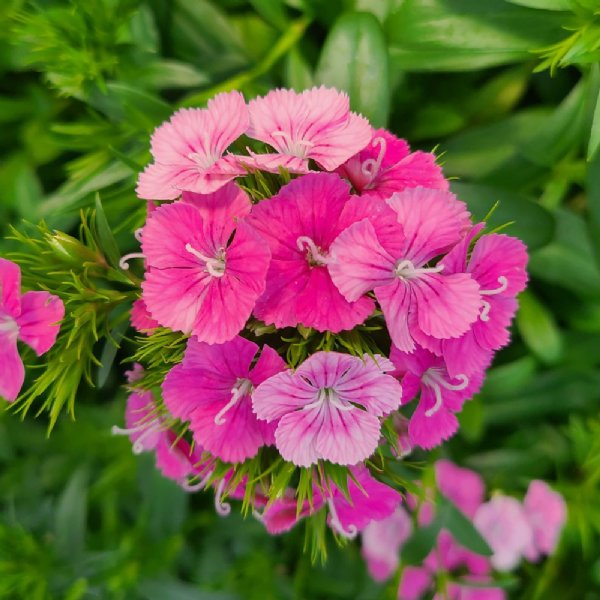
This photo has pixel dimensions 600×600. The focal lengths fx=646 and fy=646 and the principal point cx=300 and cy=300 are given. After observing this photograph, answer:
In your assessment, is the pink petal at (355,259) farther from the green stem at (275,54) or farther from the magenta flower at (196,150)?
the green stem at (275,54)

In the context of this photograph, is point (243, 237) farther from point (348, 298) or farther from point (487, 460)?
point (487, 460)

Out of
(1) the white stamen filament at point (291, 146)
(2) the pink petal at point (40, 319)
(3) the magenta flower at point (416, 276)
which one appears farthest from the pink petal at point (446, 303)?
(2) the pink petal at point (40, 319)

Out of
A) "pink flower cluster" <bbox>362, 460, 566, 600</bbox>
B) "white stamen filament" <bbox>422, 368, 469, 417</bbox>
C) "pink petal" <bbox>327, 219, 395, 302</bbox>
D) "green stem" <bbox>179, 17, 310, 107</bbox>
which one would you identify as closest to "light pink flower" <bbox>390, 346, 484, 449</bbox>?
"white stamen filament" <bbox>422, 368, 469, 417</bbox>

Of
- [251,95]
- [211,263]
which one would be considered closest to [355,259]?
[211,263]

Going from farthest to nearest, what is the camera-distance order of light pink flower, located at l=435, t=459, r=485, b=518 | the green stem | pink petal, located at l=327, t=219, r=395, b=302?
1. light pink flower, located at l=435, t=459, r=485, b=518
2. the green stem
3. pink petal, located at l=327, t=219, r=395, b=302

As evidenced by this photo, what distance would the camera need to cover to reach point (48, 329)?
0.76 metres

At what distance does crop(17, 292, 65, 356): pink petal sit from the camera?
30.0 inches

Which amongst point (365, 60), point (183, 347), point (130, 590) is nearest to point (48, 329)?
point (183, 347)

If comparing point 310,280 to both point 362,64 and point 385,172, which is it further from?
point 362,64

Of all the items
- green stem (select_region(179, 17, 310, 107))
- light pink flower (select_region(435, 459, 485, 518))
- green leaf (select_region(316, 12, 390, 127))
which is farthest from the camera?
light pink flower (select_region(435, 459, 485, 518))

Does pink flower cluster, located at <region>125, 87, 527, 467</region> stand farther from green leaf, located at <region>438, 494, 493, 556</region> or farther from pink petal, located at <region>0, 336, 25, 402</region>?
green leaf, located at <region>438, 494, 493, 556</region>

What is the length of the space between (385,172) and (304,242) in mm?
168

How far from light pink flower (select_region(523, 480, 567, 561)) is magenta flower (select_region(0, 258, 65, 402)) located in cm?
102

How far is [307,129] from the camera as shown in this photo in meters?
0.77
